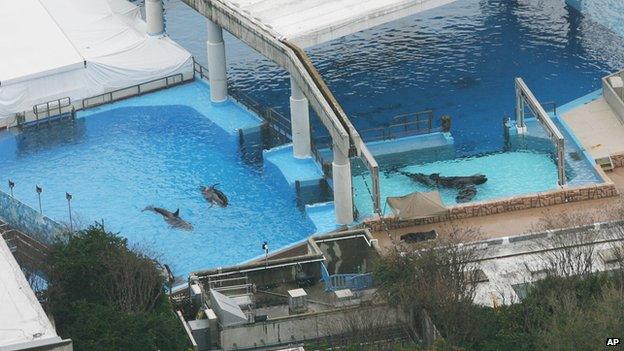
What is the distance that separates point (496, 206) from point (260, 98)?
22.9 m

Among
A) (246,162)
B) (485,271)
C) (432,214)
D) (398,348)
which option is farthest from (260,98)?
(398,348)

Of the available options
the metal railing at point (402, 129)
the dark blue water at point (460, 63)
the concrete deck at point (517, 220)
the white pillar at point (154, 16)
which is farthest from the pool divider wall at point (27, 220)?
the white pillar at point (154, 16)

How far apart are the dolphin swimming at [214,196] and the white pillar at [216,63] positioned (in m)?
11.0

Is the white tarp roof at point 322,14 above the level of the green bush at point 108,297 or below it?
above

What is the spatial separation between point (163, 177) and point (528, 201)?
19.7m

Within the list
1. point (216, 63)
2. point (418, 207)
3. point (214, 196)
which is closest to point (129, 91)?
point (216, 63)

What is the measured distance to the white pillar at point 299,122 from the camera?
302ft

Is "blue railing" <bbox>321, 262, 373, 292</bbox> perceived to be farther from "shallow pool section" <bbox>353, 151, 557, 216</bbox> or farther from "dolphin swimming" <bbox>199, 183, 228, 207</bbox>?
"dolphin swimming" <bbox>199, 183, 228, 207</bbox>

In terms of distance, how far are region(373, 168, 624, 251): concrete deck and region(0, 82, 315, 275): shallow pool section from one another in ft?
18.8

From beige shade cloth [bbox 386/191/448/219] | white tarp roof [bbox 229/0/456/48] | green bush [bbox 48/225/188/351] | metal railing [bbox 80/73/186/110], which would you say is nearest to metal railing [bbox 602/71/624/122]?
white tarp roof [bbox 229/0/456/48]

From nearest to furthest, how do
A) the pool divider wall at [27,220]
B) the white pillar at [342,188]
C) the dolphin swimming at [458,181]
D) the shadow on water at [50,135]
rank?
the pool divider wall at [27,220]
the white pillar at [342,188]
the dolphin swimming at [458,181]
the shadow on water at [50,135]

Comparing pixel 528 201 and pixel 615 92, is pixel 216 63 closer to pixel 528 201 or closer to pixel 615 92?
pixel 615 92

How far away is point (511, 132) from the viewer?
319 ft

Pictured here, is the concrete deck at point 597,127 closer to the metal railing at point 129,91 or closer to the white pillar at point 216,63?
the white pillar at point 216,63
